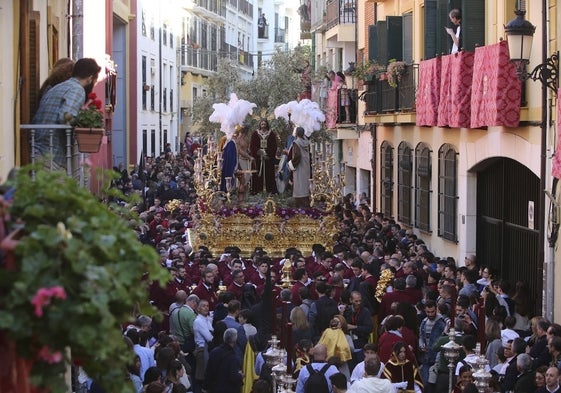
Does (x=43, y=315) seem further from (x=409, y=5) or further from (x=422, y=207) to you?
(x=409, y=5)

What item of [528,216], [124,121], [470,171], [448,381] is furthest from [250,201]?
[124,121]

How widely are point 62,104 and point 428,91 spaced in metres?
13.1

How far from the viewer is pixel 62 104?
34.3 ft

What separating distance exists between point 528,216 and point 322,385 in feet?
28.7

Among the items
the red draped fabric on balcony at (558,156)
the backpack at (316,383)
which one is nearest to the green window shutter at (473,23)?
the red draped fabric on balcony at (558,156)

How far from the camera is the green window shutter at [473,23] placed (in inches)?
814

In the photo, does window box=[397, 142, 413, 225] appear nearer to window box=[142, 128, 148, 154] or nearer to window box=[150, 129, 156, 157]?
window box=[142, 128, 148, 154]

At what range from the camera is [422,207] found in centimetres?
2534

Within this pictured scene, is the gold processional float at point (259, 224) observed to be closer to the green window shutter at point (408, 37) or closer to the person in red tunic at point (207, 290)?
the green window shutter at point (408, 37)

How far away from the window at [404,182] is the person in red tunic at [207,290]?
36.7ft

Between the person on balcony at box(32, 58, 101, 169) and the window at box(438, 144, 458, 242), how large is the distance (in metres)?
12.8

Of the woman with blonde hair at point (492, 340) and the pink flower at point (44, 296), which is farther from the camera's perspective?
the woman with blonde hair at point (492, 340)

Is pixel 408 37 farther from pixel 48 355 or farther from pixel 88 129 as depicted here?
pixel 48 355

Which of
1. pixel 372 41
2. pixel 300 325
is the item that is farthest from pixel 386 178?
pixel 300 325
